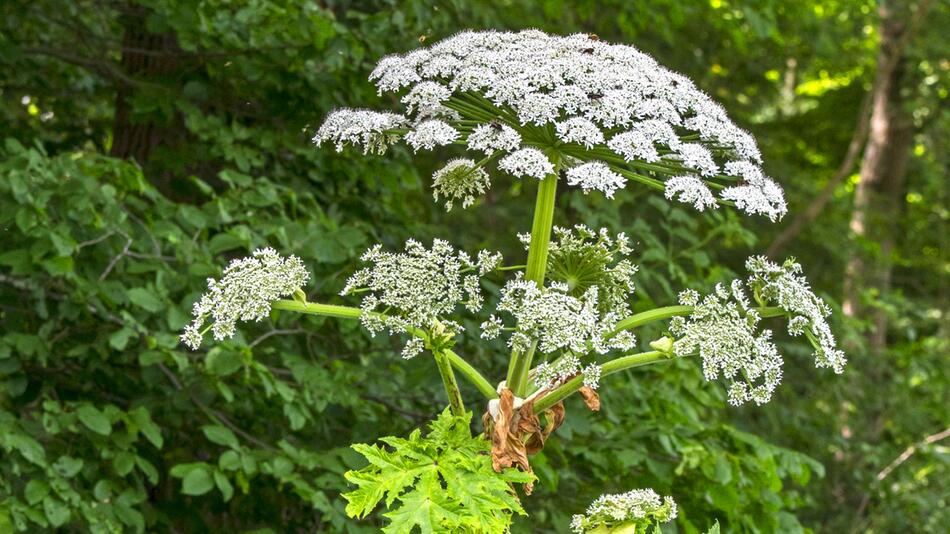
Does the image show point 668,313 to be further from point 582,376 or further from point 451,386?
point 451,386

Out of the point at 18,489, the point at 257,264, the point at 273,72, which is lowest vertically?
the point at 18,489

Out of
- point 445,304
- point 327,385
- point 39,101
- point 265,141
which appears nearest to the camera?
point 445,304

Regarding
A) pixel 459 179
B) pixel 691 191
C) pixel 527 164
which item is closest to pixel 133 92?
pixel 459 179

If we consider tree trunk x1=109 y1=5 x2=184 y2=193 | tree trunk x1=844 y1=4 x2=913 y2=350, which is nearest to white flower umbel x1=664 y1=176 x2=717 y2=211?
tree trunk x1=109 y1=5 x2=184 y2=193

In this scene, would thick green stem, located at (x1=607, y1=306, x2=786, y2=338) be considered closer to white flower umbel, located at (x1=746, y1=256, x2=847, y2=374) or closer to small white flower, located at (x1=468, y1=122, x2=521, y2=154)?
white flower umbel, located at (x1=746, y1=256, x2=847, y2=374)

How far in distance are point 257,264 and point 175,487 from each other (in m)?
3.46

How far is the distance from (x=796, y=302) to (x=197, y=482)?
8.18 feet

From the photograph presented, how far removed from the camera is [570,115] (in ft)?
7.91

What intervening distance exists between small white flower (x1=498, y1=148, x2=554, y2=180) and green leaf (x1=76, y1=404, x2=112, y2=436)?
2.41 metres

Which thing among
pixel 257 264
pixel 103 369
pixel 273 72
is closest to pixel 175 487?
pixel 103 369

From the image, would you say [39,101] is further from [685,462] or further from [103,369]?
[685,462]

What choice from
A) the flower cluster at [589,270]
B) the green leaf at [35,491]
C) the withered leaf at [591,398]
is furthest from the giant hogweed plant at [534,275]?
the green leaf at [35,491]

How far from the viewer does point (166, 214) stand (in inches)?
189

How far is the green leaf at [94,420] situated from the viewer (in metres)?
4.18
